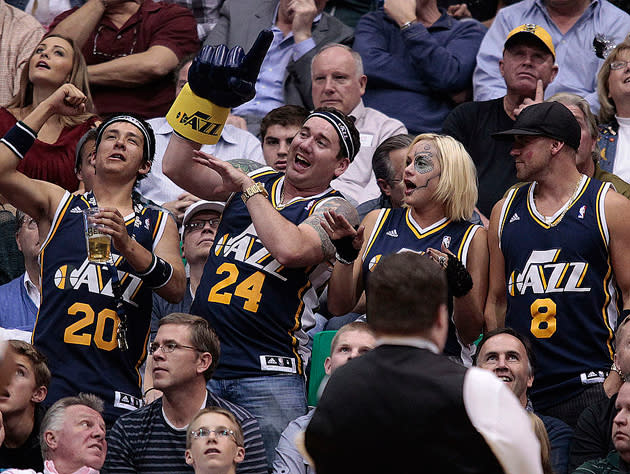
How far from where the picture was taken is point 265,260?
596 centimetres

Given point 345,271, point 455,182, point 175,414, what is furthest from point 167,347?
point 455,182

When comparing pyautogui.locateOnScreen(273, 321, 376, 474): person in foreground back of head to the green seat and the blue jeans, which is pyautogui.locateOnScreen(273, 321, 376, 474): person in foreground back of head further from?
the green seat

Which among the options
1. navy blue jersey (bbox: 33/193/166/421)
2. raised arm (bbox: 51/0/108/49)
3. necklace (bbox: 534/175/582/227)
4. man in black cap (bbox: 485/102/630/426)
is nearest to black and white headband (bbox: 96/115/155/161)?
navy blue jersey (bbox: 33/193/166/421)

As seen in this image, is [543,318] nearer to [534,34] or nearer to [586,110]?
[586,110]

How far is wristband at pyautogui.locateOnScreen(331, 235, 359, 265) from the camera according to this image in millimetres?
5621

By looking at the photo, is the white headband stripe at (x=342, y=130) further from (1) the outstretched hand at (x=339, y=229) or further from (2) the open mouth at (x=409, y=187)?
(1) the outstretched hand at (x=339, y=229)

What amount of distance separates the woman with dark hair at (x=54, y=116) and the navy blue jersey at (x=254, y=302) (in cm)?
208

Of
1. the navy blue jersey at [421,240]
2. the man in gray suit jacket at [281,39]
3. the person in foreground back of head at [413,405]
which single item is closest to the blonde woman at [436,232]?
the navy blue jersey at [421,240]

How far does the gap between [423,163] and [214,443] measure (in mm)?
1963

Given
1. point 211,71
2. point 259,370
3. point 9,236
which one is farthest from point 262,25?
point 259,370

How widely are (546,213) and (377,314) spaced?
2.65 metres

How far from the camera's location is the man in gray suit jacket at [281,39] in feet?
29.3

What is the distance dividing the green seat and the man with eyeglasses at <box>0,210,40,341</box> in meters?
1.77

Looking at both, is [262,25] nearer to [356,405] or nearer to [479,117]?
[479,117]
